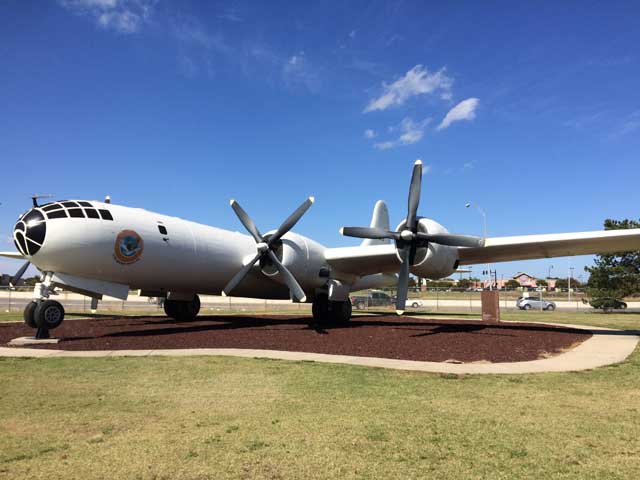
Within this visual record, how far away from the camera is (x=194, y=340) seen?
15.3m

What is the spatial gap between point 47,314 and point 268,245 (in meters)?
8.31

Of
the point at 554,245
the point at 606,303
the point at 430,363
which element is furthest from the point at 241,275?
the point at 606,303

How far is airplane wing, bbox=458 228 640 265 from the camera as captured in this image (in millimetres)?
16469

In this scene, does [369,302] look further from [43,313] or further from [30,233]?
[30,233]

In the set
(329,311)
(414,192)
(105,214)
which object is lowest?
(329,311)

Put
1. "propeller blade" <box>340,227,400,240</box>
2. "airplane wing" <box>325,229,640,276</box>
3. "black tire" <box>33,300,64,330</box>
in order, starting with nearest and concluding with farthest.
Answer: "black tire" <box>33,300,64,330</box>
"airplane wing" <box>325,229,640,276</box>
"propeller blade" <box>340,227,400,240</box>

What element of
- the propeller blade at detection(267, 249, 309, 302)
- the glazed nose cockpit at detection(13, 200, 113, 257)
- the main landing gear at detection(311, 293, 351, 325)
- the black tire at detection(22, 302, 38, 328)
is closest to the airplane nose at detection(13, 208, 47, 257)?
the glazed nose cockpit at detection(13, 200, 113, 257)

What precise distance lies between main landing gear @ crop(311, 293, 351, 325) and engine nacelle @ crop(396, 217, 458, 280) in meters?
4.65

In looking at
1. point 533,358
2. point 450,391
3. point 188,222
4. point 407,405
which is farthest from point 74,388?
point 188,222

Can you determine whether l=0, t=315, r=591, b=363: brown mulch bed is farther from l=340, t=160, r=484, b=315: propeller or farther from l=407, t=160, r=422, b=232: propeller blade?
l=407, t=160, r=422, b=232: propeller blade

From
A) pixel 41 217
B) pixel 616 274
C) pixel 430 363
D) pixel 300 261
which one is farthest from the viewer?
pixel 616 274

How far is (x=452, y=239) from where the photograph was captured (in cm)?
1736

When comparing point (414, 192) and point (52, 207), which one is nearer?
point (52, 207)

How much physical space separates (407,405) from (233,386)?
3.20 m
